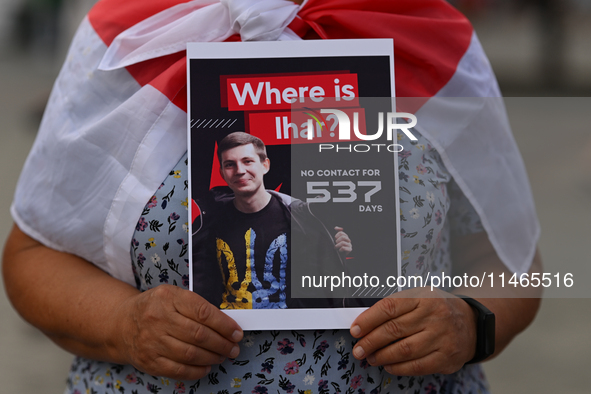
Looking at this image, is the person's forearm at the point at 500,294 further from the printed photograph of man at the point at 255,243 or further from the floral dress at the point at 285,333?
the printed photograph of man at the point at 255,243

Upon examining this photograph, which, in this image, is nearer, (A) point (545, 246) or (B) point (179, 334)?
(B) point (179, 334)

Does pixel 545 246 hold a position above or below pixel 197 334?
above

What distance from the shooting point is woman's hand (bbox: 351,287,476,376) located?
0.75m

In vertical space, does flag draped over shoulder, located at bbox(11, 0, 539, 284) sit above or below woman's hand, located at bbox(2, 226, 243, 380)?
above

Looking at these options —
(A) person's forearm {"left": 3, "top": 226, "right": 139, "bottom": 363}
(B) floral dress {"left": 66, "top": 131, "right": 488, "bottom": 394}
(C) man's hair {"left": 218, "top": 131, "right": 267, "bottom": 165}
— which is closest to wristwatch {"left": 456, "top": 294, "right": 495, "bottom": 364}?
(B) floral dress {"left": 66, "top": 131, "right": 488, "bottom": 394}

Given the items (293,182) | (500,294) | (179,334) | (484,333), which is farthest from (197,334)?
(500,294)

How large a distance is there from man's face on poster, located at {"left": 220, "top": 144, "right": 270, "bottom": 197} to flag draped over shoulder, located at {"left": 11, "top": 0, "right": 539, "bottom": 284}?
105mm

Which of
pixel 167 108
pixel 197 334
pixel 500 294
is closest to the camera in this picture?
pixel 197 334

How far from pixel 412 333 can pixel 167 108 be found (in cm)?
50

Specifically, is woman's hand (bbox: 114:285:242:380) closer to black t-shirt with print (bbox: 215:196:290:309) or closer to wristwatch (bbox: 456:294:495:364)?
black t-shirt with print (bbox: 215:196:290:309)

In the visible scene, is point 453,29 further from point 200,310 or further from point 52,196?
point 52,196

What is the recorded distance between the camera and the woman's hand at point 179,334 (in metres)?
0.72

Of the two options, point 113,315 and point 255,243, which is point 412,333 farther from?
point 113,315

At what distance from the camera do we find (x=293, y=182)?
76 centimetres
